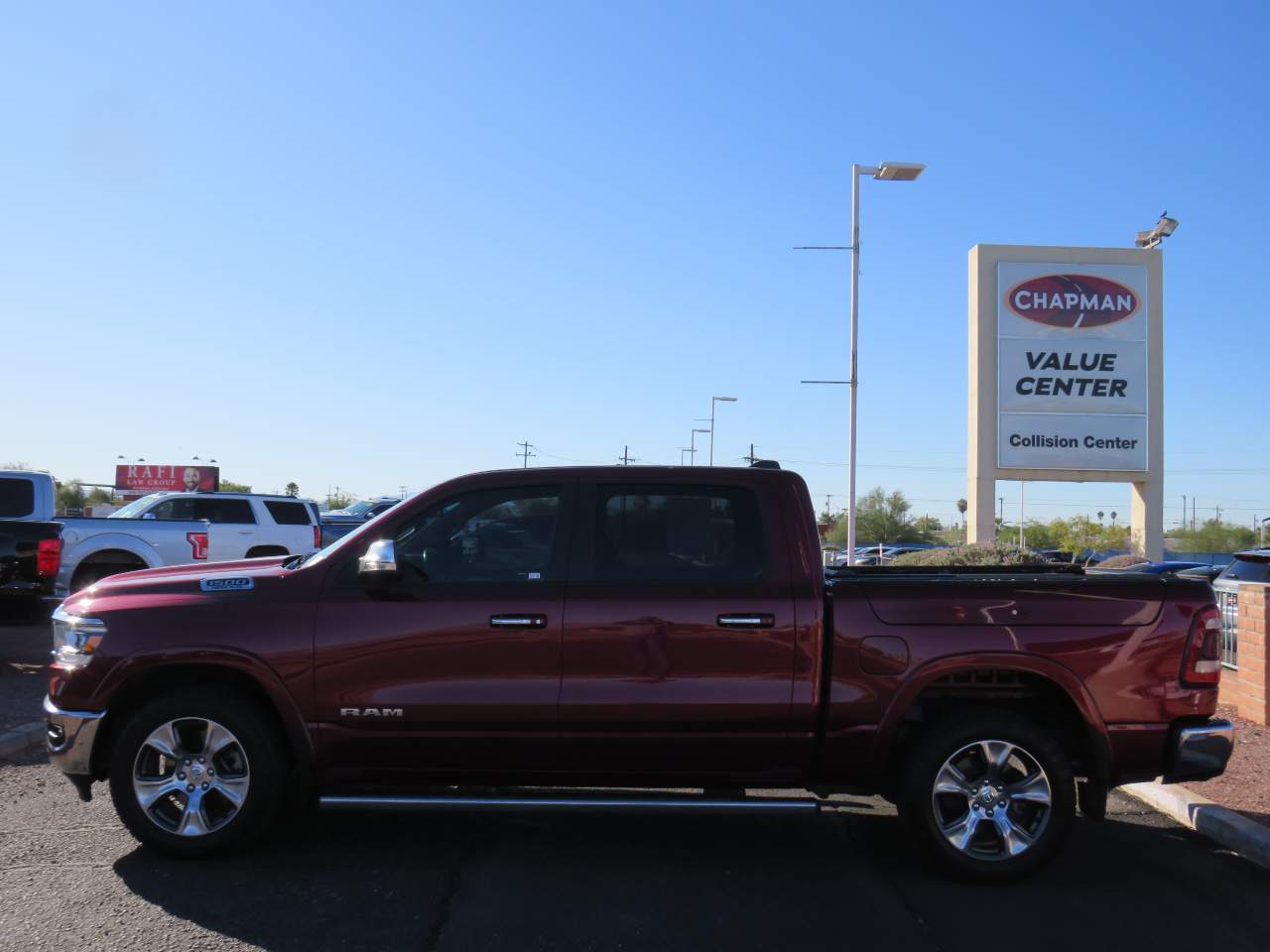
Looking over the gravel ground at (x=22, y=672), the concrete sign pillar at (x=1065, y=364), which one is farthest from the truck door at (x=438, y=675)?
the concrete sign pillar at (x=1065, y=364)

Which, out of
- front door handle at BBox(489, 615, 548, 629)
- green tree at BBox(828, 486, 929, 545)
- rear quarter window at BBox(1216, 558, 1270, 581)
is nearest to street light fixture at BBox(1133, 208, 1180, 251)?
rear quarter window at BBox(1216, 558, 1270, 581)

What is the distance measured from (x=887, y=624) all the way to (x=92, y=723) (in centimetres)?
382

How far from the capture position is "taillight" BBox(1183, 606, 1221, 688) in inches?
207

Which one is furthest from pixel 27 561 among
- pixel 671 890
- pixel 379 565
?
pixel 671 890

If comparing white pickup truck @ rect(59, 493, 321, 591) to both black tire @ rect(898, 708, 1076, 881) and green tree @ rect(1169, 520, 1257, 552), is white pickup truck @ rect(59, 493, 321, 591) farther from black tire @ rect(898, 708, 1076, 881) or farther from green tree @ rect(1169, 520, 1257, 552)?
green tree @ rect(1169, 520, 1257, 552)

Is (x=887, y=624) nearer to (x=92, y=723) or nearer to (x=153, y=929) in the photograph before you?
(x=153, y=929)

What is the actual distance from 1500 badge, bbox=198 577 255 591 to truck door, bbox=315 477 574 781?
40 centimetres

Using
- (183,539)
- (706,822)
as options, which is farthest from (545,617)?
(183,539)

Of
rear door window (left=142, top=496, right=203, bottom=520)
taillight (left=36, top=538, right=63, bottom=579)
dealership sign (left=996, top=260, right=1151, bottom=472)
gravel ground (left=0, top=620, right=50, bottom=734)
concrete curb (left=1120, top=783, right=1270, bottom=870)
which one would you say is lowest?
gravel ground (left=0, top=620, right=50, bottom=734)

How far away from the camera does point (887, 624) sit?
205 inches

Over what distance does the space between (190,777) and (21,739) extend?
3.31 m

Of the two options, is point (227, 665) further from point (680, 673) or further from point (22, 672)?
point (22, 672)

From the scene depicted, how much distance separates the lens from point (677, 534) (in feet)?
17.9

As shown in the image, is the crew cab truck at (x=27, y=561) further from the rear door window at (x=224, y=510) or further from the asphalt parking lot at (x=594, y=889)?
the rear door window at (x=224, y=510)
